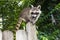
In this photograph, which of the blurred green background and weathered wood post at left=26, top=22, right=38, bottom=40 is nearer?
weathered wood post at left=26, top=22, right=38, bottom=40

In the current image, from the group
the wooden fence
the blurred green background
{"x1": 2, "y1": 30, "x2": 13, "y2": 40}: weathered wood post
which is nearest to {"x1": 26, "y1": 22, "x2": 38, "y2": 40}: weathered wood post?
the wooden fence

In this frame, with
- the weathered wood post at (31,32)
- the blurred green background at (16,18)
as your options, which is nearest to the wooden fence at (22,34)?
the weathered wood post at (31,32)

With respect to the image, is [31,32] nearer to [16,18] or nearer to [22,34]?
[22,34]

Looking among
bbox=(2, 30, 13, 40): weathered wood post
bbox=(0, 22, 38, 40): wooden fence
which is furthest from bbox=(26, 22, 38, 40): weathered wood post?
bbox=(2, 30, 13, 40): weathered wood post

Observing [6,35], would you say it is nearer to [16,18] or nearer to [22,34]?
[22,34]

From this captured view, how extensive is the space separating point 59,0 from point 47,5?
0.37 m

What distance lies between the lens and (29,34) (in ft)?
7.55

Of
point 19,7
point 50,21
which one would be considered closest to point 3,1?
point 19,7

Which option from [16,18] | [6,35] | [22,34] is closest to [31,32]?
[22,34]

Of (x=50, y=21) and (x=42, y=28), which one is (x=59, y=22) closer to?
(x=50, y=21)

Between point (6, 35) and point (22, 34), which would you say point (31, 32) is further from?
point (6, 35)

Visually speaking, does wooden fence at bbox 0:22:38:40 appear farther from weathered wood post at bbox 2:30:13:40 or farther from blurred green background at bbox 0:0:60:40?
blurred green background at bbox 0:0:60:40

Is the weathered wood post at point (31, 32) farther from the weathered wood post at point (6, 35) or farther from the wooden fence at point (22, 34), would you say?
the weathered wood post at point (6, 35)

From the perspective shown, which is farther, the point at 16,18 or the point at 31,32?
the point at 16,18
